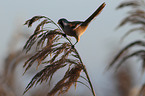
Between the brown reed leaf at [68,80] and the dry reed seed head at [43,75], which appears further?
the brown reed leaf at [68,80]

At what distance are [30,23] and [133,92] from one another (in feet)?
27.4

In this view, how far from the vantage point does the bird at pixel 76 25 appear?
1.97 m

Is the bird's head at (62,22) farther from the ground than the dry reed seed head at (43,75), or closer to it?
farther from the ground

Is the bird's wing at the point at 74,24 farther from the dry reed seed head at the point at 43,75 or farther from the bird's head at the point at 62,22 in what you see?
the dry reed seed head at the point at 43,75

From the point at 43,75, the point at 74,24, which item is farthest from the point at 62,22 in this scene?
the point at 43,75

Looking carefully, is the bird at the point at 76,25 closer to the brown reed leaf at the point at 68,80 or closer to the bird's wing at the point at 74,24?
the bird's wing at the point at 74,24

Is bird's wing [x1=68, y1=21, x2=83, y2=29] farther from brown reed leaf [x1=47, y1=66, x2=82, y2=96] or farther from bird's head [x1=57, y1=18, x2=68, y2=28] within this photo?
brown reed leaf [x1=47, y1=66, x2=82, y2=96]

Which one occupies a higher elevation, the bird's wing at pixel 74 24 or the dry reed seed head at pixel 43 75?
the bird's wing at pixel 74 24

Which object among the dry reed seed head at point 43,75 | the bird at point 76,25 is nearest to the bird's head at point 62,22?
the bird at point 76,25

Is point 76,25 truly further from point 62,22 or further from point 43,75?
point 43,75

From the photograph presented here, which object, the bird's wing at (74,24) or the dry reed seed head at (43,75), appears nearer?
the dry reed seed head at (43,75)

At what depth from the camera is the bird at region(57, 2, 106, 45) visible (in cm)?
197

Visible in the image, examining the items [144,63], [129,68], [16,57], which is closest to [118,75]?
[129,68]

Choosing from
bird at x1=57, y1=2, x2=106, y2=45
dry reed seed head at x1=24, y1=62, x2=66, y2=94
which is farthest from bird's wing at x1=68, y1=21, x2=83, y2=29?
dry reed seed head at x1=24, y1=62, x2=66, y2=94
